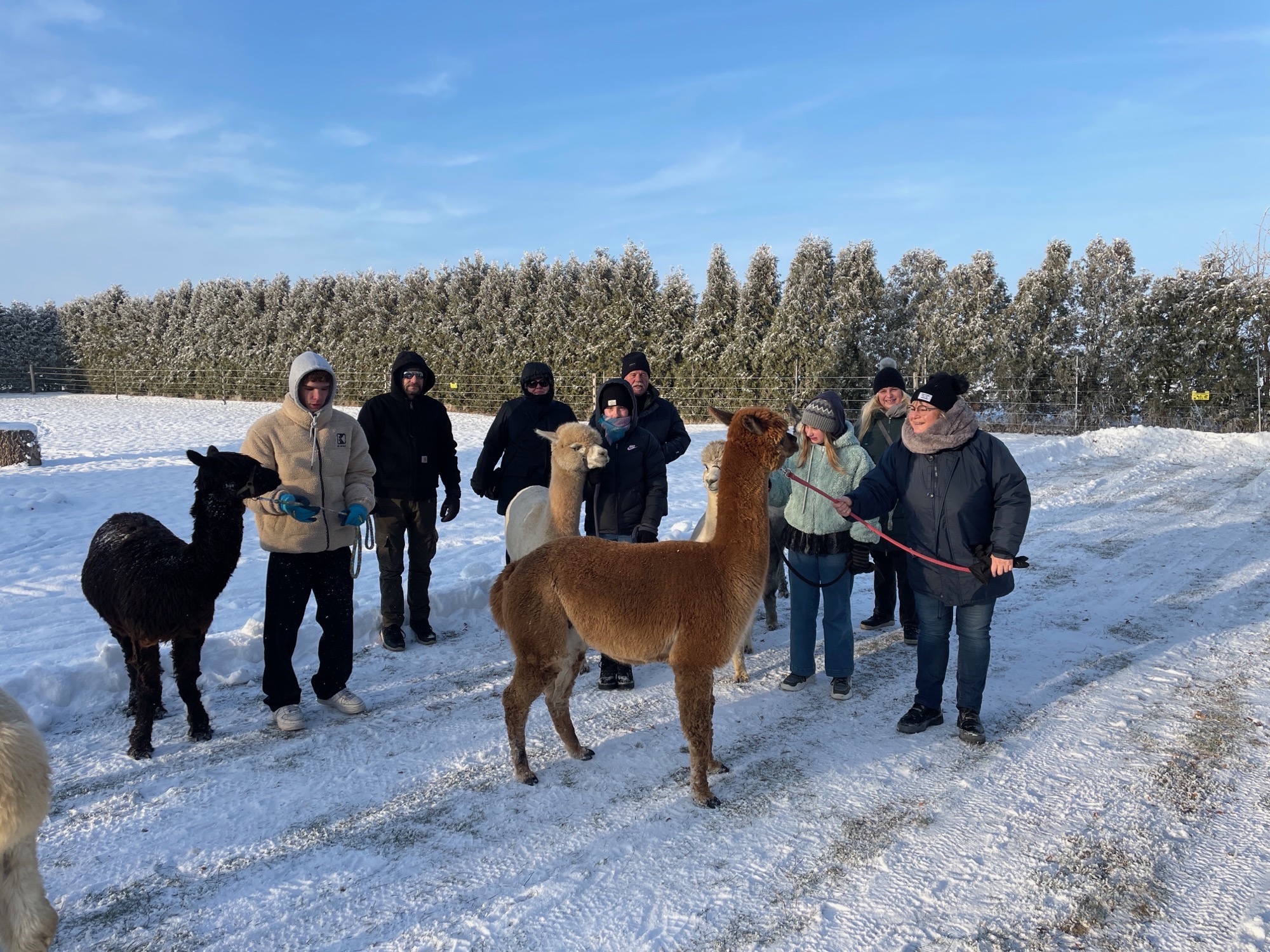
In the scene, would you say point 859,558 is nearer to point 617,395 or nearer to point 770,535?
point 770,535

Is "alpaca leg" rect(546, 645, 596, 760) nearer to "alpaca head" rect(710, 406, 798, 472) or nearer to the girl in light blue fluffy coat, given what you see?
"alpaca head" rect(710, 406, 798, 472)

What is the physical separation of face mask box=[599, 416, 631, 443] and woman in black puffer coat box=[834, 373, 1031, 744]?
1500 millimetres

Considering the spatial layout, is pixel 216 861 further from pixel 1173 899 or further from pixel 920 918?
pixel 1173 899

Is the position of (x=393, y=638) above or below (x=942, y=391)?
below

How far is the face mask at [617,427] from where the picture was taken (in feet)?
16.6

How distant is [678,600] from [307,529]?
2.20m

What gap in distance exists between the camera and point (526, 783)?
3639 mm

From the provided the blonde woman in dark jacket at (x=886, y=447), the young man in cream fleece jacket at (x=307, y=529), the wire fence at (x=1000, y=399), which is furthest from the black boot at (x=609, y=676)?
the wire fence at (x=1000, y=399)

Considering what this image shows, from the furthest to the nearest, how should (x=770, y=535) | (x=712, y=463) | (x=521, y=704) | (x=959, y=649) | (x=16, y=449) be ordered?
1. (x=16, y=449)
2. (x=712, y=463)
3. (x=770, y=535)
4. (x=959, y=649)
5. (x=521, y=704)

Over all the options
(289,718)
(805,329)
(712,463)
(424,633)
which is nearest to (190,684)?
(289,718)

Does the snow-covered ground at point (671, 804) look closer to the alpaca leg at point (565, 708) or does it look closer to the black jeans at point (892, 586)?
the alpaca leg at point (565, 708)

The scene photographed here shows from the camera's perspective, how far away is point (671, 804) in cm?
344

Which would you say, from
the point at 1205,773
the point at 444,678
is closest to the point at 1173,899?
the point at 1205,773

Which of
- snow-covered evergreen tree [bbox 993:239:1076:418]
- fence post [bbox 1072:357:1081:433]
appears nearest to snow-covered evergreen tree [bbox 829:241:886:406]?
snow-covered evergreen tree [bbox 993:239:1076:418]
